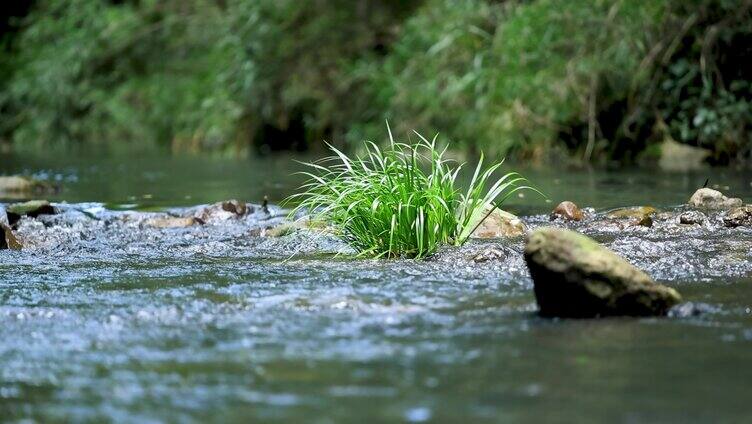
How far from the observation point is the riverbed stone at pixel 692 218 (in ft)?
25.3

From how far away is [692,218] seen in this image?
7.76 meters

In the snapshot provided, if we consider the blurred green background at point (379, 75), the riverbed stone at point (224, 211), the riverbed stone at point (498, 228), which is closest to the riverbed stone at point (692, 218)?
the riverbed stone at point (498, 228)

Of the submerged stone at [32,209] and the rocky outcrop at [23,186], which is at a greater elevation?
the submerged stone at [32,209]

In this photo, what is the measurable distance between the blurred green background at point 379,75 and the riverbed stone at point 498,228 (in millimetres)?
6367

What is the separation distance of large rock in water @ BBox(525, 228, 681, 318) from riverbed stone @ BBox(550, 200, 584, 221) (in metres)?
3.84

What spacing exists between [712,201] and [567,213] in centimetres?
119

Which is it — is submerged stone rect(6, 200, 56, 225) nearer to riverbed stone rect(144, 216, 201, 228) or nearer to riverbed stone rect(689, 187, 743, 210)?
riverbed stone rect(144, 216, 201, 228)

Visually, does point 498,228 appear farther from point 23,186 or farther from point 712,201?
point 23,186

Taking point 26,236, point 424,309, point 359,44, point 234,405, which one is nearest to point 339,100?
point 359,44

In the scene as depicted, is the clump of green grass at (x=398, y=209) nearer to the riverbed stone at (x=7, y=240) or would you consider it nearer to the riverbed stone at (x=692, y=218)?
the riverbed stone at (x=692, y=218)

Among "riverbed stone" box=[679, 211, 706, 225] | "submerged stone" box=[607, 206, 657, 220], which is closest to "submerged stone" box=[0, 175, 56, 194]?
"submerged stone" box=[607, 206, 657, 220]

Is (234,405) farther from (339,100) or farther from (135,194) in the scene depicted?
(339,100)

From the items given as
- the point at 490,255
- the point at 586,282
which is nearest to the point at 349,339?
the point at 586,282

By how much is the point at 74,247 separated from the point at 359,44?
12490mm
